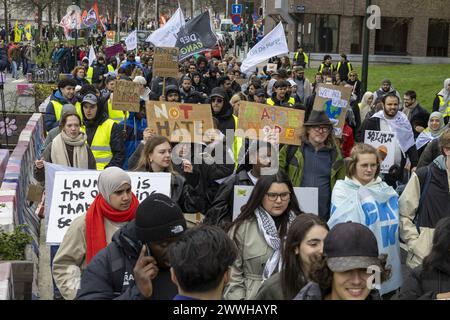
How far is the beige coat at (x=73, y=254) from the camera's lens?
5.63 metres

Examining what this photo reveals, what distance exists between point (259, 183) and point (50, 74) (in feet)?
88.5

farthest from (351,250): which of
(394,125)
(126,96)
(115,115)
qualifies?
(115,115)

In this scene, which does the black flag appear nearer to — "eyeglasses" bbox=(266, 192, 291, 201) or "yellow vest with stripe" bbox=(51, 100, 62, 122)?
"yellow vest with stripe" bbox=(51, 100, 62, 122)

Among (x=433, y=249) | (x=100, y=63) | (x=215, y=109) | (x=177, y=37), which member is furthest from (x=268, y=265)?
(x=100, y=63)

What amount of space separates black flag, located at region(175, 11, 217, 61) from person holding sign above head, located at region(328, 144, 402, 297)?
41.2 ft

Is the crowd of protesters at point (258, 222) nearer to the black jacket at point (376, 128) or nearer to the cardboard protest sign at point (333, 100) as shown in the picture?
the black jacket at point (376, 128)

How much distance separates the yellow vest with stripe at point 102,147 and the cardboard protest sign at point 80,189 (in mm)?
2258

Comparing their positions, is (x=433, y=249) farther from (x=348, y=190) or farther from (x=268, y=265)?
(x=348, y=190)

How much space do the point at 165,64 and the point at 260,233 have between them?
10375mm

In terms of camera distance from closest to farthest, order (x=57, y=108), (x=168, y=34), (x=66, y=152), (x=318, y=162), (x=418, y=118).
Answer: (x=318, y=162)
(x=66, y=152)
(x=57, y=108)
(x=418, y=118)
(x=168, y=34)

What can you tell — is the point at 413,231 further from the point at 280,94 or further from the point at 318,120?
the point at 280,94

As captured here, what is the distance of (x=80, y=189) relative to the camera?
7.39 m

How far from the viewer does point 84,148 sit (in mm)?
9234

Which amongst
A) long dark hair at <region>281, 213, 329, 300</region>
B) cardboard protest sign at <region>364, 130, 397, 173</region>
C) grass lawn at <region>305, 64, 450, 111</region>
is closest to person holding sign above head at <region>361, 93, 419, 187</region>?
cardboard protest sign at <region>364, 130, 397, 173</region>
